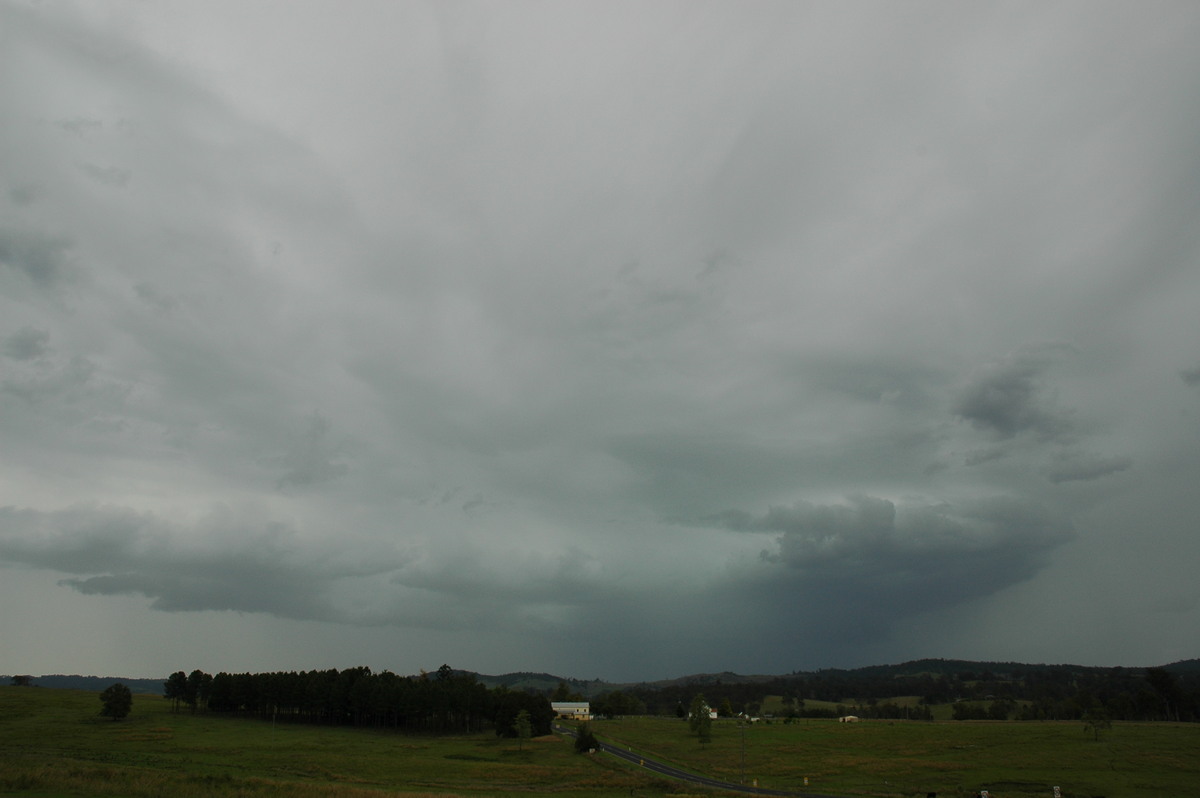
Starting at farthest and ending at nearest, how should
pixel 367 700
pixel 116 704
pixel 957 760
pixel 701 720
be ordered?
1. pixel 367 700
2. pixel 701 720
3. pixel 116 704
4. pixel 957 760

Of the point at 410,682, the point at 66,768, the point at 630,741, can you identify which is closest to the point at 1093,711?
the point at 630,741

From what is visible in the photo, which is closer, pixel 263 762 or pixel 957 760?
pixel 263 762

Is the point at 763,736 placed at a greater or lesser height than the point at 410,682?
lesser

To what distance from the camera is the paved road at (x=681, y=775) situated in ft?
280

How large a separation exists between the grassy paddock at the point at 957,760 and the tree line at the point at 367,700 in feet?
82.6

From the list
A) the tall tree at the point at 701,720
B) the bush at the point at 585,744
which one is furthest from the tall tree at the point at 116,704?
the tall tree at the point at 701,720

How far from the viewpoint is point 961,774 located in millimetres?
96188

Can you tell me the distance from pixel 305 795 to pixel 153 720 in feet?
392

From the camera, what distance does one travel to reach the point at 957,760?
358 feet

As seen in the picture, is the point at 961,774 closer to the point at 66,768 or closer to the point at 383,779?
the point at 383,779

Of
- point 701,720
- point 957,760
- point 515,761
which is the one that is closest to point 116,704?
point 515,761

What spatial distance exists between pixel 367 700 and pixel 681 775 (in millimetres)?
91657

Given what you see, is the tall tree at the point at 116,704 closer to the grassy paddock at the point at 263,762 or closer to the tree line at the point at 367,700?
the grassy paddock at the point at 263,762

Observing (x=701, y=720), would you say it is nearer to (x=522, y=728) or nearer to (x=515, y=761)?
(x=522, y=728)
